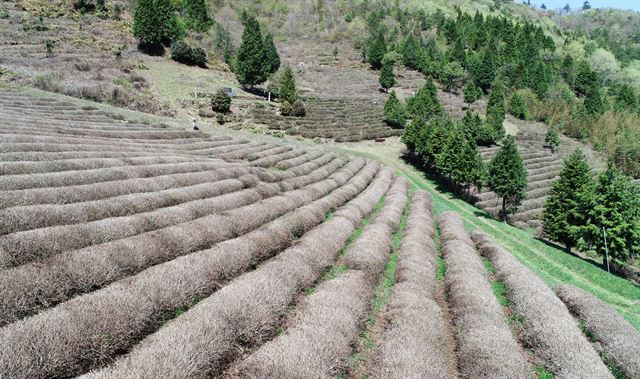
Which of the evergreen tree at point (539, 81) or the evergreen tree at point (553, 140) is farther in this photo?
the evergreen tree at point (539, 81)

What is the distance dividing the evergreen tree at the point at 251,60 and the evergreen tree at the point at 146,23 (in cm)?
1859

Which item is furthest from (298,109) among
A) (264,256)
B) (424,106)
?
(264,256)

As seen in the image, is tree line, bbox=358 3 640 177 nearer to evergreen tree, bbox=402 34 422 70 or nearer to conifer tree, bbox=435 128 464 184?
evergreen tree, bbox=402 34 422 70

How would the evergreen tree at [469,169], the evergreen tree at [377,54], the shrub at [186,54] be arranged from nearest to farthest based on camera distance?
the evergreen tree at [469,169], the shrub at [186,54], the evergreen tree at [377,54]

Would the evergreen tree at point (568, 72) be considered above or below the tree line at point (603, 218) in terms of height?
above

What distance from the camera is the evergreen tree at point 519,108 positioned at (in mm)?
109188

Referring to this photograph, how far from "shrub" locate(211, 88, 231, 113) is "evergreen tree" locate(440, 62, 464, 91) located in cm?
8616

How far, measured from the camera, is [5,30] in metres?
69.9

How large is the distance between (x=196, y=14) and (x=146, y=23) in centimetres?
4323

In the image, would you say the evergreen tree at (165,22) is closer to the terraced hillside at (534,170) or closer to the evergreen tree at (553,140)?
the terraced hillside at (534,170)

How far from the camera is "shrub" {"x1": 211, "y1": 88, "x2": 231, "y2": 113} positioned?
60713 mm

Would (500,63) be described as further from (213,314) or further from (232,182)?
(213,314)

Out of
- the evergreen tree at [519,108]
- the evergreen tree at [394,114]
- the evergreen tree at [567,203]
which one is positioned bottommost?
the evergreen tree at [567,203]

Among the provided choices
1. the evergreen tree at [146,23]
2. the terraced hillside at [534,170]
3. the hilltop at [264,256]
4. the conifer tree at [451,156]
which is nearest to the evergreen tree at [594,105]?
the terraced hillside at [534,170]
